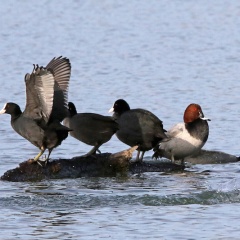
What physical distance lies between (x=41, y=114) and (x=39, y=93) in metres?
0.34

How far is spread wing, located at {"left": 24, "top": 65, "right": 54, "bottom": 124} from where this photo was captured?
12.3 meters

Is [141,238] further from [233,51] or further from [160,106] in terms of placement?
[233,51]

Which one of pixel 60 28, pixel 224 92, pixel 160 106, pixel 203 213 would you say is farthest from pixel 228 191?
pixel 60 28

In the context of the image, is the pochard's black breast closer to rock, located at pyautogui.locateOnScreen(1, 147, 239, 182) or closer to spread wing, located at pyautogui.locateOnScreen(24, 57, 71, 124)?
rock, located at pyautogui.locateOnScreen(1, 147, 239, 182)

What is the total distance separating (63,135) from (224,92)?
7194mm

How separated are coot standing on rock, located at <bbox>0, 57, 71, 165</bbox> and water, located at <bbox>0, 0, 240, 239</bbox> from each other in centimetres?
57

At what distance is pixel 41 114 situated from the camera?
12680 mm

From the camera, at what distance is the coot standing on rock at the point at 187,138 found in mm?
13781

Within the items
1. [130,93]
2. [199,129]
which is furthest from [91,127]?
[130,93]

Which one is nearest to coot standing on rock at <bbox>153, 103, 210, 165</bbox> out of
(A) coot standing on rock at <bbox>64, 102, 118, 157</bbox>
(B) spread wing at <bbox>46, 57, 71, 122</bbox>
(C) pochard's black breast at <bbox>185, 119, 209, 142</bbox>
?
(C) pochard's black breast at <bbox>185, 119, 209, 142</bbox>

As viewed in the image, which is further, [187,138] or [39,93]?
[187,138]

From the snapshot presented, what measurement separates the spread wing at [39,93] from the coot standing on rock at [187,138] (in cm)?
193

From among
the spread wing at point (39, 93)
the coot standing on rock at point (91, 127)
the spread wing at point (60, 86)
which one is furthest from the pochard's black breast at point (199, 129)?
the spread wing at point (39, 93)

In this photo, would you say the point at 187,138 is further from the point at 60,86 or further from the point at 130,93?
the point at 130,93
